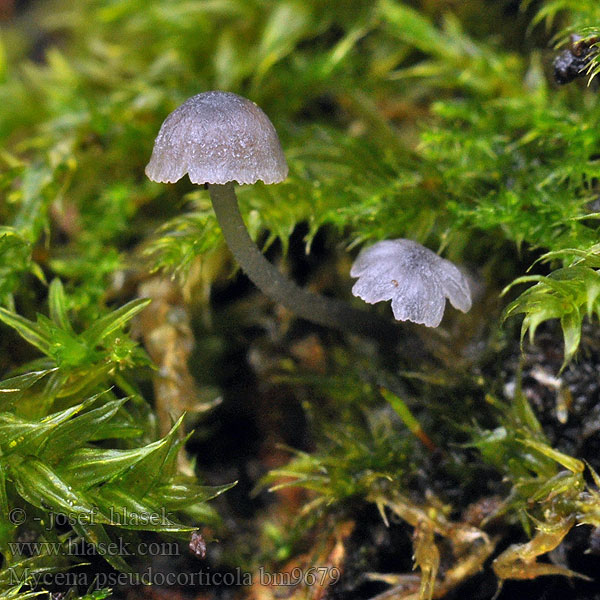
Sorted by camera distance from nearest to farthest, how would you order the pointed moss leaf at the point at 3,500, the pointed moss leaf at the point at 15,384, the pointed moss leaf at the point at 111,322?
the pointed moss leaf at the point at 3,500 → the pointed moss leaf at the point at 15,384 → the pointed moss leaf at the point at 111,322

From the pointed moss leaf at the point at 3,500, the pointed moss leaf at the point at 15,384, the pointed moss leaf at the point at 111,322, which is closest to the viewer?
the pointed moss leaf at the point at 3,500

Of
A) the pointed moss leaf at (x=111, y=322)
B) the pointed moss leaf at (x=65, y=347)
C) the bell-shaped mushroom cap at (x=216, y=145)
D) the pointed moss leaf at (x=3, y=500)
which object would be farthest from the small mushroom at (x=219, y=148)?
the pointed moss leaf at (x=3, y=500)

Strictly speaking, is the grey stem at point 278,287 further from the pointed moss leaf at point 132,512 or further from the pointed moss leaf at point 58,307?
the pointed moss leaf at point 132,512

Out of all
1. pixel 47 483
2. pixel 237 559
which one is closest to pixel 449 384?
pixel 237 559

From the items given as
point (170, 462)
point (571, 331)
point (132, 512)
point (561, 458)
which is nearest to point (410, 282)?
point (571, 331)

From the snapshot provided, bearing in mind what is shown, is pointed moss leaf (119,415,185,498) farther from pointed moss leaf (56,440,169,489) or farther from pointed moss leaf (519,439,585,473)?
pointed moss leaf (519,439,585,473)

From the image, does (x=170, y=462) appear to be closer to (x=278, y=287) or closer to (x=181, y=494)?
(x=181, y=494)

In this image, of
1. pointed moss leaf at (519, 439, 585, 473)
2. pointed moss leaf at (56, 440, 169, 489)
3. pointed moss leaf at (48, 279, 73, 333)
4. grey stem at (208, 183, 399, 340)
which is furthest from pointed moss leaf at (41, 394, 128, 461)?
pointed moss leaf at (519, 439, 585, 473)
